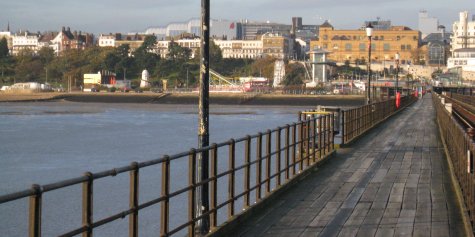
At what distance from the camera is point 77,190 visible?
89.2ft

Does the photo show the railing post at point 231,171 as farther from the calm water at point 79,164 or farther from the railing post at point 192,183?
the calm water at point 79,164

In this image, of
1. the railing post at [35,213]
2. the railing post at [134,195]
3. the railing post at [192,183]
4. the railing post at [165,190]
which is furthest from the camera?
the railing post at [192,183]

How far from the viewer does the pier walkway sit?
12.4m

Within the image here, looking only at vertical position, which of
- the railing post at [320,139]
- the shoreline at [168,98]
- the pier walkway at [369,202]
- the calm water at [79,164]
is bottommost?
the calm water at [79,164]

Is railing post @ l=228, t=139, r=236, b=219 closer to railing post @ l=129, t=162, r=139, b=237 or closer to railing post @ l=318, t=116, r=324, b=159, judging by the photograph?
railing post @ l=129, t=162, r=139, b=237

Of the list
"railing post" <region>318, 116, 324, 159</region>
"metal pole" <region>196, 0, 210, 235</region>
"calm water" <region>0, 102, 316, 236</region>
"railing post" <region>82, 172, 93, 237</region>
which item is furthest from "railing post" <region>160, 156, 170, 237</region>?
"railing post" <region>318, 116, 324, 159</region>

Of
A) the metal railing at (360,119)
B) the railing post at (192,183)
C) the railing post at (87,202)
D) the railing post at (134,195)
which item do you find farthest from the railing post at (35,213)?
the metal railing at (360,119)

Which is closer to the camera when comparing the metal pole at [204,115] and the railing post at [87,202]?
the railing post at [87,202]

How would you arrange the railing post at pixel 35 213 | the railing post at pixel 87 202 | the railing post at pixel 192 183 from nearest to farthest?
the railing post at pixel 35 213 < the railing post at pixel 87 202 < the railing post at pixel 192 183

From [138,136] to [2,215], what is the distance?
40.1 m

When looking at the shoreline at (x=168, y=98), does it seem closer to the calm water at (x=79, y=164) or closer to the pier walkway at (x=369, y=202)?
the calm water at (x=79, y=164)

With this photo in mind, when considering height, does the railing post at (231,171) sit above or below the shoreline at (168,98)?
above

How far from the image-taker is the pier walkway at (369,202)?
1238 centimetres

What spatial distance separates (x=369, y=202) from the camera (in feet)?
49.1
